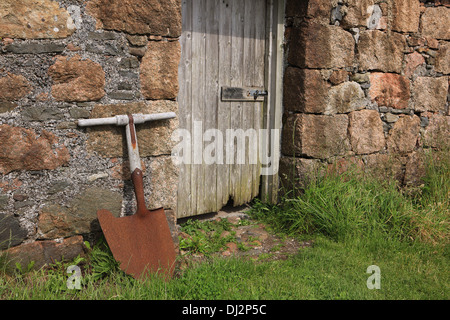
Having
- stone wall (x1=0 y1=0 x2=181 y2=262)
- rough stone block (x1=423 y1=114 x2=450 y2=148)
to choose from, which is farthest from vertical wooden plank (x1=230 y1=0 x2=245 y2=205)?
rough stone block (x1=423 y1=114 x2=450 y2=148)

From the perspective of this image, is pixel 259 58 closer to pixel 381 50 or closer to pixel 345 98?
pixel 345 98

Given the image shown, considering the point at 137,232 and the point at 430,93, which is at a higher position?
the point at 430,93

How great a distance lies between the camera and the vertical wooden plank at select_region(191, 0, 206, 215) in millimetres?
3105

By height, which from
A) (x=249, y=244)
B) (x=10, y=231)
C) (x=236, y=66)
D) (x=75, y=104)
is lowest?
(x=249, y=244)

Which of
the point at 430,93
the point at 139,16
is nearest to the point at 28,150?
the point at 139,16

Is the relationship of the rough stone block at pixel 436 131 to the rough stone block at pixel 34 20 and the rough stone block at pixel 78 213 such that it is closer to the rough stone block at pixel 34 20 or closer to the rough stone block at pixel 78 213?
the rough stone block at pixel 78 213

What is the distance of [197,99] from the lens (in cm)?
319

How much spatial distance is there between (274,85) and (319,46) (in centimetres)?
50

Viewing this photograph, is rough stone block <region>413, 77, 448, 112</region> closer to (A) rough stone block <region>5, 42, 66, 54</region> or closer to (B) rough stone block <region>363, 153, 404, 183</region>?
(B) rough stone block <region>363, 153, 404, 183</region>

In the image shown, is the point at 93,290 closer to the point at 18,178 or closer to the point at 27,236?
the point at 27,236

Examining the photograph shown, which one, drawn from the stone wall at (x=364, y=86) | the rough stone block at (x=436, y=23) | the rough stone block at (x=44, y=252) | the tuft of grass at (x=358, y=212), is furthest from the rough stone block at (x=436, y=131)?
the rough stone block at (x=44, y=252)

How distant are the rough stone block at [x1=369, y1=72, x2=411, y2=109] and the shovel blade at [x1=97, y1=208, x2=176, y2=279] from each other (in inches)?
93.7

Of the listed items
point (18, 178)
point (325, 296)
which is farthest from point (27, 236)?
point (325, 296)

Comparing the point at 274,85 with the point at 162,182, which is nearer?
the point at 162,182
